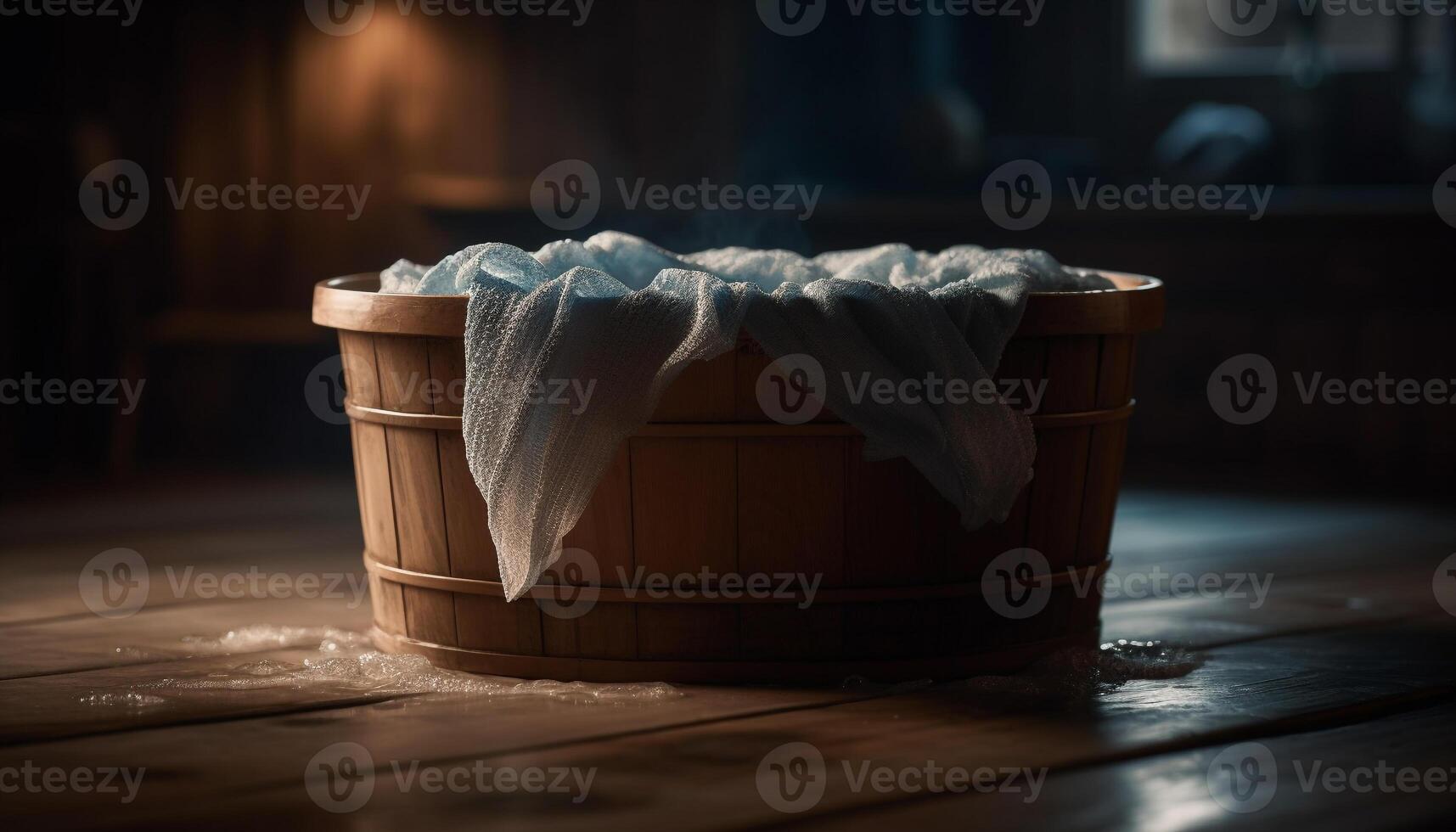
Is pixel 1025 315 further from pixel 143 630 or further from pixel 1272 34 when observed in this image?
pixel 1272 34

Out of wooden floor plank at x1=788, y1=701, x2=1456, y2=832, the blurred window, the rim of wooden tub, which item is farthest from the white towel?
the blurred window

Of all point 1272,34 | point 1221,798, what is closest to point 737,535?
point 1221,798

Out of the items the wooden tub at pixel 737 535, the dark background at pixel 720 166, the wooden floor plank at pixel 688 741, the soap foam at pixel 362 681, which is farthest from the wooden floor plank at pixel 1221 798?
the dark background at pixel 720 166

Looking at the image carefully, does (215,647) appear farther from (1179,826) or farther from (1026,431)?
(1179,826)

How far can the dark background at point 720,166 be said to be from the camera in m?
3.85

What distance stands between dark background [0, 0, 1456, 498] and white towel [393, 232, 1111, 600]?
80.3 inches

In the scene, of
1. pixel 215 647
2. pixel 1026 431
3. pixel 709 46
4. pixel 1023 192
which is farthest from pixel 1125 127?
pixel 215 647

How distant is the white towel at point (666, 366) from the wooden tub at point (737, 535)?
41 millimetres

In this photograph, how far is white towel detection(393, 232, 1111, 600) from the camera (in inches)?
70.9

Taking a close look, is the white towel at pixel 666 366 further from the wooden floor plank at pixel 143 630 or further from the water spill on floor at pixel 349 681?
the wooden floor plank at pixel 143 630

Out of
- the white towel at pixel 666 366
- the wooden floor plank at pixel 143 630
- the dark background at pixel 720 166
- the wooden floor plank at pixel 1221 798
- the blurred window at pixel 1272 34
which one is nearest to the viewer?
the wooden floor plank at pixel 1221 798

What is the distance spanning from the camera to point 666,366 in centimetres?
179

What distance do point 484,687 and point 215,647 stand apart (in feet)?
1.53

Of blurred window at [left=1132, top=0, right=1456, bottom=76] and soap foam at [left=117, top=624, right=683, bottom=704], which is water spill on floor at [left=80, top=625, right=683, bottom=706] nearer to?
soap foam at [left=117, top=624, right=683, bottom=704]
